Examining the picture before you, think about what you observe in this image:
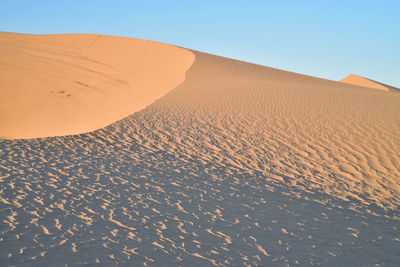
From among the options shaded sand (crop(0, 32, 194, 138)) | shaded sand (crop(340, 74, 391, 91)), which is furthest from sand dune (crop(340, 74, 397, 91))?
shaded sand (crop(0, 32, 194, 138))

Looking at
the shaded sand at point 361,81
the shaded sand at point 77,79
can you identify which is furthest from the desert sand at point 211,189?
the shaded sand at point 361,81

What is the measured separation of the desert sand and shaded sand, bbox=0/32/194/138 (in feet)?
4.92

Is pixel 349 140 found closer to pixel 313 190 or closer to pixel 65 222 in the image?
pixel 313 190

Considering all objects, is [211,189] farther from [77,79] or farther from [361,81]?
[361,81]

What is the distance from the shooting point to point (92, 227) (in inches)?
176

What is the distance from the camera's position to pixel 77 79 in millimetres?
19406

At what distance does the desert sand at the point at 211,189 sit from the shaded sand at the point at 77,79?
59.1 inches

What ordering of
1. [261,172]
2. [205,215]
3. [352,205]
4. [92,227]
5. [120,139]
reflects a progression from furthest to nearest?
[120,139] → [261,172] → [352,205] → [205,215] → [92,227]

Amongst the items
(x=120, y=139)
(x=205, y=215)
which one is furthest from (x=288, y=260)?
(x=120, y=139)

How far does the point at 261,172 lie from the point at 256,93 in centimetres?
781

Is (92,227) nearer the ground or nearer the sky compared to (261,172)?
nearer the ground

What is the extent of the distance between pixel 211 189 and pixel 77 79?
15.3 metres

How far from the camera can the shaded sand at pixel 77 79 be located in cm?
1346

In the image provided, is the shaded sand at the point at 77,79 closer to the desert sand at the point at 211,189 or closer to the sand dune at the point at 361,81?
the desert sand at the point at 211,189
